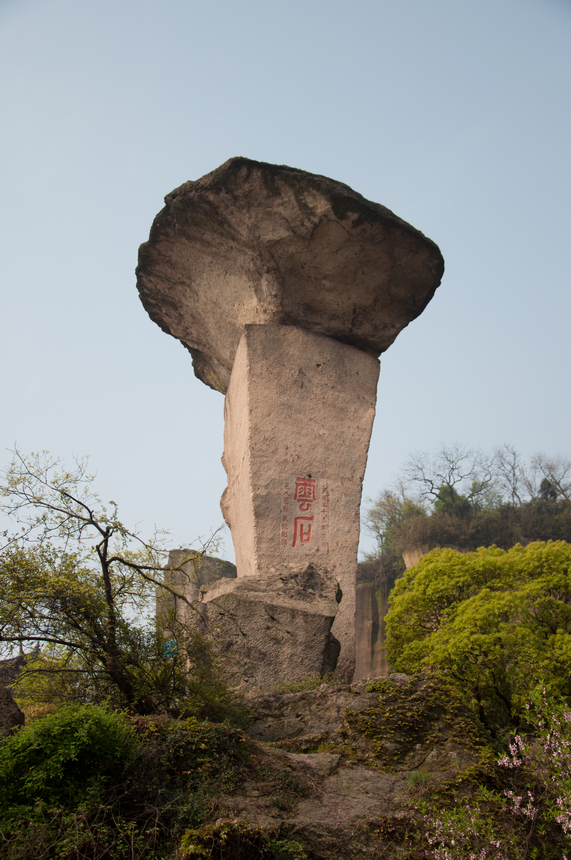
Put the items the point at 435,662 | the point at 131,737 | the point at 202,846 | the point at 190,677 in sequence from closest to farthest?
the point at 202,846 < the point at 131,737 < the point at 190,677 < the point at 435,662

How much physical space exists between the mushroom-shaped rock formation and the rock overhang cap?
0.01m

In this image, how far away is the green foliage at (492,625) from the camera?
892 cm

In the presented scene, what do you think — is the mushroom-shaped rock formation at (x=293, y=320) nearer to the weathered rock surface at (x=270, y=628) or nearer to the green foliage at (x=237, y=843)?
the weathered rock surface at (x=270, y=628)

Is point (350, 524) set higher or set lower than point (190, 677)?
higher

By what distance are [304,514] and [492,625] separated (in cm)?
472

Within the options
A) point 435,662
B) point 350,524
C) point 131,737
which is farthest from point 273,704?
point 435,662

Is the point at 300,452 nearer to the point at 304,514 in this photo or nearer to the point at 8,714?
the point at 304,514

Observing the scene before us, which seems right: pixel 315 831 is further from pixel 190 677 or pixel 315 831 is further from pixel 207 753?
pixel 190 677

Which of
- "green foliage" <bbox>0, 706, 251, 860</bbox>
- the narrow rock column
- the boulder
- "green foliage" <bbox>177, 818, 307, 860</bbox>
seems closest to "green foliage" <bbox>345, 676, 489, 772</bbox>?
"green foliage" <bbox>0, 706, 251, 860</bbox>

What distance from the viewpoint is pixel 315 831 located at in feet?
8.11

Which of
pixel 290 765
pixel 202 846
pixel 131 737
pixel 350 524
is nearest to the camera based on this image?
pixel 202 846

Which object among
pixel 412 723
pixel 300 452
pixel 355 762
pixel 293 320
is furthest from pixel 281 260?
pixel 355 762

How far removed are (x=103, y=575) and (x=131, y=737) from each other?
104 cm

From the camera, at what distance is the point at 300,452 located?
7.00 metres
